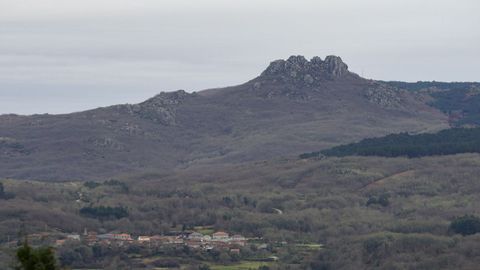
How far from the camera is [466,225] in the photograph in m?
123

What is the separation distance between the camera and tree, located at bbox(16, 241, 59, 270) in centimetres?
3353

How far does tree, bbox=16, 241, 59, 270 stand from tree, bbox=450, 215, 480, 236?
292ft

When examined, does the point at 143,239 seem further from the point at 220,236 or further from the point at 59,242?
the point at 59,242

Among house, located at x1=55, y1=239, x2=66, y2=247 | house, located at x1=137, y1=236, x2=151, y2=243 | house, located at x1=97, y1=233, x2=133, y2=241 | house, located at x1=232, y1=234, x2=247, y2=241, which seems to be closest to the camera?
house, located at x1=55, y1=239, x2=66, y2=247

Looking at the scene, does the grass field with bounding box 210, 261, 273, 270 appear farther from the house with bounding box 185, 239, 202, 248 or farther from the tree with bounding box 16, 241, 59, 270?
the tree with bounding box 16, 241, 59, 270

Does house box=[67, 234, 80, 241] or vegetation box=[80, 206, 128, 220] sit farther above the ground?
vegetation box=[80, 206, 128, 220]

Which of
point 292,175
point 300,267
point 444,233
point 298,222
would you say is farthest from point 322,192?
point 300,267

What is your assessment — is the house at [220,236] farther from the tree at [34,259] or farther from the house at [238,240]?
the tree at [34,259]

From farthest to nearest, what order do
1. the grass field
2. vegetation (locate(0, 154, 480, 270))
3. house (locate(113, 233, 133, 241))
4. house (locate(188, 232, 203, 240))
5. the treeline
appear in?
the treeline → house (locate(188, 232, 203, 240)) → house (locate(113, 233, 133, 241)) → vegetation (locate(0, 154, 480, 270)) → the grass field

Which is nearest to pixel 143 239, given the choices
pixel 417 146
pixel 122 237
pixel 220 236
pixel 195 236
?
pixel 122 237

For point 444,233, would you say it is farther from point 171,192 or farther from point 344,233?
point 171,192

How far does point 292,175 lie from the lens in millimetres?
171375

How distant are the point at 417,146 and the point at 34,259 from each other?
495 ft

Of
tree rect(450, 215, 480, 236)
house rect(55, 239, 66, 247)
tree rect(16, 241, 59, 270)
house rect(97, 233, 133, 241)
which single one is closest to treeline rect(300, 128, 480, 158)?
tree rect(450, 215, 480, 236)
